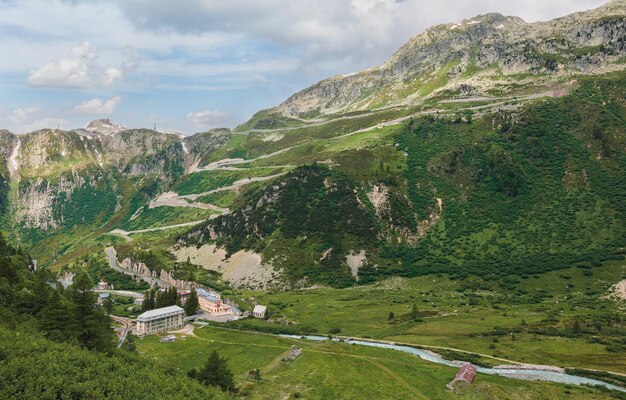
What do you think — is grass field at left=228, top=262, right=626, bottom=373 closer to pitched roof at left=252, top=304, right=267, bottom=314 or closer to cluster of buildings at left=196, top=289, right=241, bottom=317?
pitched roof at left=252, top=304, right=267, bottom=314

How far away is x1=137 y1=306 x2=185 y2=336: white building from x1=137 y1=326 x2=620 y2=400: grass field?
9408 mm

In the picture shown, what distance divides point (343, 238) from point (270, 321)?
74.7m

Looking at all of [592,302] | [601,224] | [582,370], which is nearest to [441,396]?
[582,370]

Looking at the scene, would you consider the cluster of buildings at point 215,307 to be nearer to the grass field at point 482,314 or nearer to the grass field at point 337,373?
the grass field at point 482,314

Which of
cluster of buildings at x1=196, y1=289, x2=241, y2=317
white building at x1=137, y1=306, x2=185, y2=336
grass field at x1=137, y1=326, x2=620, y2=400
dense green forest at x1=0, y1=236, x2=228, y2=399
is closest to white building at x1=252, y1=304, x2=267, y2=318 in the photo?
cluster of buildings at x1=196, y1=289, x2=241, y2=317

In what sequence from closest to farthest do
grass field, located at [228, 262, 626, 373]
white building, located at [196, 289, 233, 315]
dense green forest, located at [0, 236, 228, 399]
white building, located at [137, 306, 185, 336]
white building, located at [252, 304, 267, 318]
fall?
1. dense green forest, located at [0, 236, 228, 399]
2. grass field, located at [228, 262, 626, 373]
3. white building, located at [137, 306, 185, 336]
4. white building, located at [252, 304, 267, 318]
5. white building, located at [196, 289, 233, 315]

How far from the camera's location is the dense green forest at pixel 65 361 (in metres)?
35.5

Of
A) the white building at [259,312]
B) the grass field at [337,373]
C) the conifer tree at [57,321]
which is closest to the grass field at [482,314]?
the white building at [259,312]

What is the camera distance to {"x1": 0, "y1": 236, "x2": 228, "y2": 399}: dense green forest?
1398 inches

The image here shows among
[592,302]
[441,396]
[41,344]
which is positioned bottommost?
[592,302]

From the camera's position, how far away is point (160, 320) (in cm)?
11675

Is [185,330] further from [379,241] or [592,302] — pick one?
[592,302]

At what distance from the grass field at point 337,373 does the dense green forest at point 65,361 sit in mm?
24898

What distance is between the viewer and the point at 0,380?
34.3 meters
